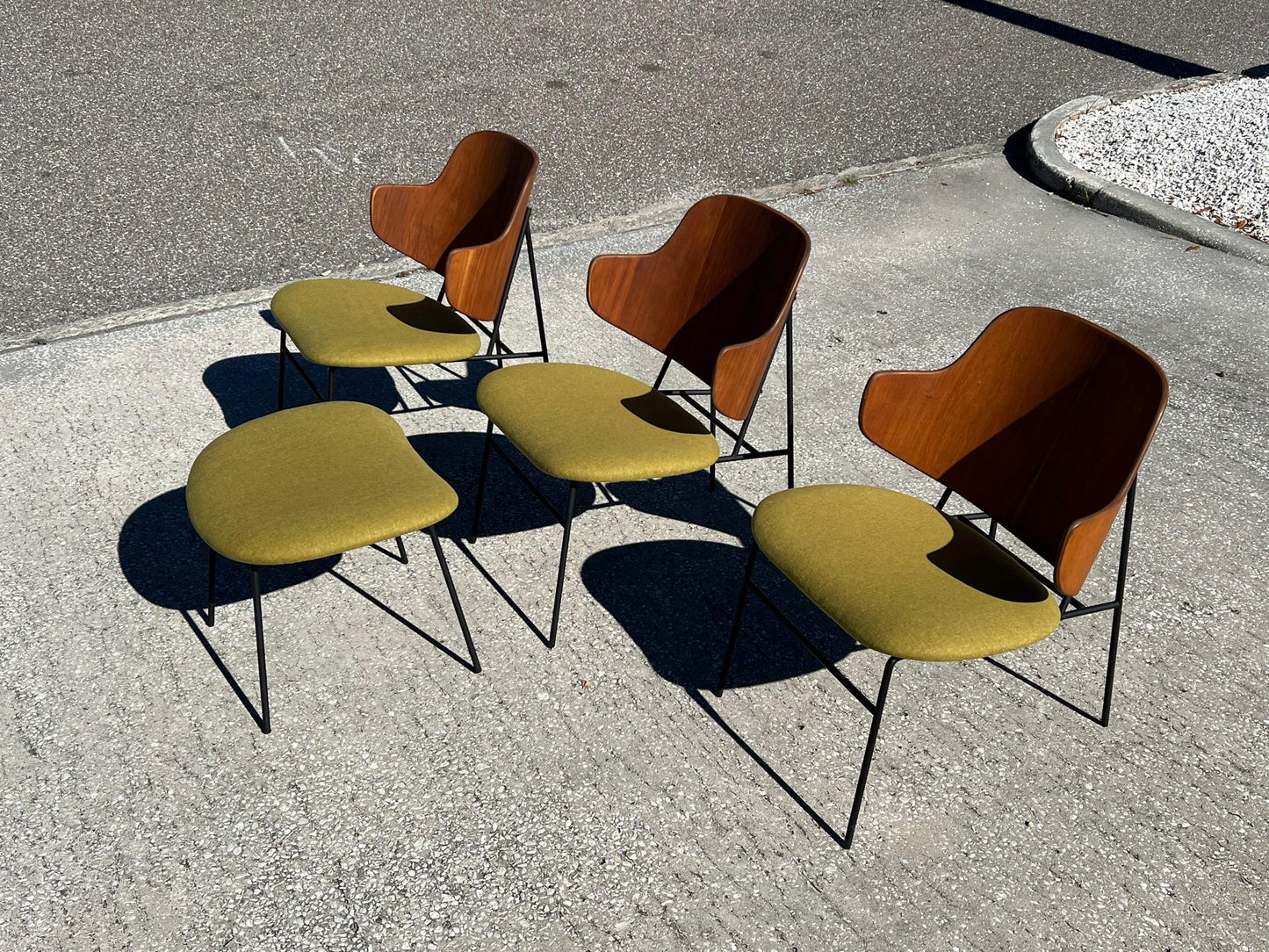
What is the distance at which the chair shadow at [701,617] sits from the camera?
10.5ft

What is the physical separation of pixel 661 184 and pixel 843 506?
→ 150 inches

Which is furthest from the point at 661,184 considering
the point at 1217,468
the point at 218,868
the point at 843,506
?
the point at 218,868

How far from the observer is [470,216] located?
4.12m

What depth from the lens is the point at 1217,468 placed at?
422 cm

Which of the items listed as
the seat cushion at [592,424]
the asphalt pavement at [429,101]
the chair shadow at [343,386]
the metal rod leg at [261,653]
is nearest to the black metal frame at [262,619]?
the metal rod leg at [261,653]

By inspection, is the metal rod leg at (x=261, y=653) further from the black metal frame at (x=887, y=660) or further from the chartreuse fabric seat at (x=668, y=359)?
the black metal frame at (x=887, y=660)

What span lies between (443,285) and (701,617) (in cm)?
154

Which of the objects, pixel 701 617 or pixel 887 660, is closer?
pixel 887 660

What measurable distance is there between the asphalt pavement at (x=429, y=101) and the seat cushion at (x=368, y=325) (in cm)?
133

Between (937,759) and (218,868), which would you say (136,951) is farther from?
(937,759)

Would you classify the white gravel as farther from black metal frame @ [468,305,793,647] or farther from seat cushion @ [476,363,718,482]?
seat cushion @ [476,363,718,482]

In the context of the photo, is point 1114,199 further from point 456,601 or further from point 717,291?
point 456,601

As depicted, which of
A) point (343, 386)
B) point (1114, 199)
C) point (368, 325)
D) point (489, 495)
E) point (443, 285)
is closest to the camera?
point (368, 325)

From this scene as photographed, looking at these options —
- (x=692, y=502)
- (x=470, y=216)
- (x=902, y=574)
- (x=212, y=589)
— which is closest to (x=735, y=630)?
(x=902, y=574)
